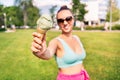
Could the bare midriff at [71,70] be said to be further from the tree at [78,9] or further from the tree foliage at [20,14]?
the tree foliage at [20,14]

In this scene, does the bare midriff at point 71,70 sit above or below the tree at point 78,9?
above

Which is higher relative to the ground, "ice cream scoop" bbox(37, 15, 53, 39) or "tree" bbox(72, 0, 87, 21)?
"ice cream scoop" bbox(37, 15, 53, 39)

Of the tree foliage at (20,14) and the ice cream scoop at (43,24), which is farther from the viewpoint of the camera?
the tree foliage at (20,14)

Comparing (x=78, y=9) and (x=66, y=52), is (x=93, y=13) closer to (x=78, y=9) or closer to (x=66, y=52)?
(x=78, y=9)

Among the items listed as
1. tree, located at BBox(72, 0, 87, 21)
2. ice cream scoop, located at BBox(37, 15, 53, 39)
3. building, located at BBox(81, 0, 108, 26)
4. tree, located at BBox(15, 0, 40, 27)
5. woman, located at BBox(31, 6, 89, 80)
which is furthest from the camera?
building, located at BBox(81, 0, 108, 26)

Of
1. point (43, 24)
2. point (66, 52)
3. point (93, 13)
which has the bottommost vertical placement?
point (93, 13)

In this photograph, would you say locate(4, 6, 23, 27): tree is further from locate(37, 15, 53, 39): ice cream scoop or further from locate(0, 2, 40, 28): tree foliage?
locate(37, 15, 53, 39): ice cream scoop

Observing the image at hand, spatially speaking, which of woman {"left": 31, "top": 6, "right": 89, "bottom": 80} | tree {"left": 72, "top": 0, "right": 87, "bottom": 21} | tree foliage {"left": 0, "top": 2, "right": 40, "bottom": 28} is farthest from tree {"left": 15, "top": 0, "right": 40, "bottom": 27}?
woman {"left": 31, "top": 6, "right": 89, "bottom": 80}

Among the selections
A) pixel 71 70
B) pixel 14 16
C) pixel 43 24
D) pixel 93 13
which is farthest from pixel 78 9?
pixel 43 24

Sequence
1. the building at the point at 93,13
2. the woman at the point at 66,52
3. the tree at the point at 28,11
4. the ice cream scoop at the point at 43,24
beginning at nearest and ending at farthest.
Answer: the ice cream scoop at the point at 43,24, the woman at the point at 66,52, the tree at the point at 28,11, the building at the point at 93,13

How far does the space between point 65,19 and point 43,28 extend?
1187mm

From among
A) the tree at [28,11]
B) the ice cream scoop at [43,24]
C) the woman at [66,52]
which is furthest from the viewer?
the tree at [28,11]

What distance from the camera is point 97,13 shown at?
17050cm

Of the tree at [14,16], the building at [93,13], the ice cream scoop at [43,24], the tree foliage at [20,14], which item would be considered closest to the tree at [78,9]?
the tree foliage at [20,14]
